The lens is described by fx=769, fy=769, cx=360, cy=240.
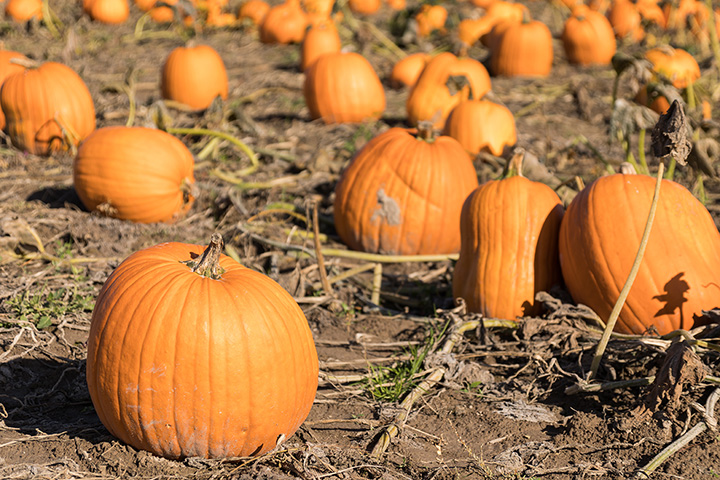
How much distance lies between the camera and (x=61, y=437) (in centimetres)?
289

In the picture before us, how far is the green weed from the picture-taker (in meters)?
3.77

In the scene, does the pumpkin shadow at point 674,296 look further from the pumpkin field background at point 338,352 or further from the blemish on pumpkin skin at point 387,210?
the blemish on pumpkin skin at point 387,210

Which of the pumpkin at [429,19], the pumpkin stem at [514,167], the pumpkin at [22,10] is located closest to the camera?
the pumpkin stem at [514,167]

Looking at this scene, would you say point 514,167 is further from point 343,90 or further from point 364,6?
point 364,6

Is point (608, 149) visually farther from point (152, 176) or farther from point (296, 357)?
point (296, 357)

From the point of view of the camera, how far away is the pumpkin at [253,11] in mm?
13703

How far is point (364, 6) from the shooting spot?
15234 millimetres

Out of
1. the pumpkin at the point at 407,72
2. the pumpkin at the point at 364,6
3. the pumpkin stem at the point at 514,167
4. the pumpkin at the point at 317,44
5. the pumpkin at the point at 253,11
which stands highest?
the pumpkin at the point at 364,6

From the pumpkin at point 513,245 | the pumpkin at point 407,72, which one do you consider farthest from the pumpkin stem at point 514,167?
the pumpkin at point 407,72

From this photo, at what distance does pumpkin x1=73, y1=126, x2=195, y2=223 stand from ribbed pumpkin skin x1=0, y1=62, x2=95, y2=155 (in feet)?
3.98

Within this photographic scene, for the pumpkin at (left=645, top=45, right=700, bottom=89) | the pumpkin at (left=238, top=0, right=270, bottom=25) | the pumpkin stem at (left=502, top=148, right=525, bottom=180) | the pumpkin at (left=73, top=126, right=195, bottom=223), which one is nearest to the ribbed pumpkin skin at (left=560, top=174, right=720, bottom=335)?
the pumpkin stem at (left=502, top=148, right=525, bottom=180)

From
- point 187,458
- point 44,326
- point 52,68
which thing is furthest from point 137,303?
point 52,68

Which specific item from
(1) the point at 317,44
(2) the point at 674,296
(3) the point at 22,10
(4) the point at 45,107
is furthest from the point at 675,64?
(3) the point at 22,10

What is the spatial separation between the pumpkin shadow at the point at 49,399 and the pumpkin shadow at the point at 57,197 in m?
2.27
